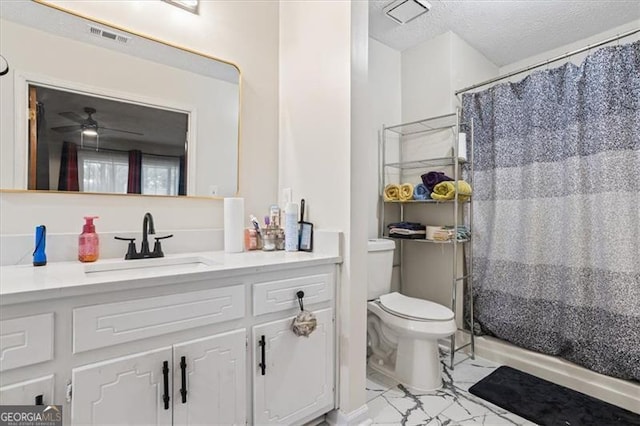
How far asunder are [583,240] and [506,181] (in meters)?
0.58

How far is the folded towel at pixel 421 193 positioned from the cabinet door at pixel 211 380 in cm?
161

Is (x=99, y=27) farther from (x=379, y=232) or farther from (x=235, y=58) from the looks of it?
(x=379, y=232)

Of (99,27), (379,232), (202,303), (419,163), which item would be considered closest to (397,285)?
(379,232)

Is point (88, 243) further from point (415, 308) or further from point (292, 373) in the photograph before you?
point (415, 308)

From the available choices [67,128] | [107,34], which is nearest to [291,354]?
[67,128]

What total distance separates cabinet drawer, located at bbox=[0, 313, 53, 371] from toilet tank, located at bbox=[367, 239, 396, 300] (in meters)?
1.64

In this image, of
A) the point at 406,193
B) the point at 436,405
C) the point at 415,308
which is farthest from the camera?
the point at 406,193

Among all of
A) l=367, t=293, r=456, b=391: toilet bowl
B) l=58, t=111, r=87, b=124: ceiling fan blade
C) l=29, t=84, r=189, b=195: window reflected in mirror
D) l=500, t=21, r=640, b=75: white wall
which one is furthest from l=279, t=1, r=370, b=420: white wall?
l=500, t=21, r=640, b=75: white wall

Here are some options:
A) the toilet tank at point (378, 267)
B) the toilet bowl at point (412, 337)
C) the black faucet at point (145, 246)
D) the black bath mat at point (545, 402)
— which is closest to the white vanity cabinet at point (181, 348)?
the black faucet at point (145, 246)

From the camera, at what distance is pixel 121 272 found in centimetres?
120

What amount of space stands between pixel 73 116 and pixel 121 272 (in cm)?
71

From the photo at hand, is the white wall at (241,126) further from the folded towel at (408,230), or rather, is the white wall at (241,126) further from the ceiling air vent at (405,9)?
the folded towel at (408,230)

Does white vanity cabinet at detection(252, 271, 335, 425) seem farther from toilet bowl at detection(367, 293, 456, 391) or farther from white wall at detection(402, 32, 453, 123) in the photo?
white wall at detection(402, 32, 453, 123)

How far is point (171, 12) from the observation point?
1.59 metres
